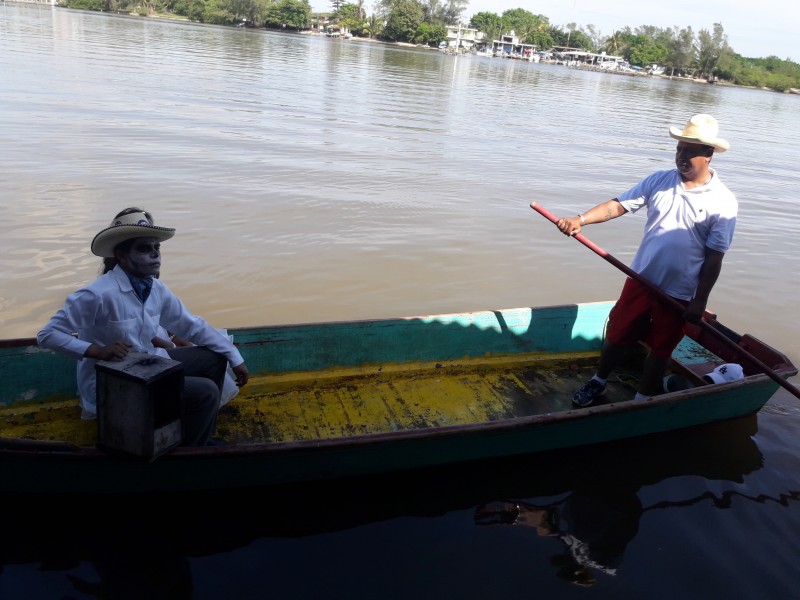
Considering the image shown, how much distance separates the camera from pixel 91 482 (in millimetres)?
3434

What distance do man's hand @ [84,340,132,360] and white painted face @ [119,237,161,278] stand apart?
1.22 feet

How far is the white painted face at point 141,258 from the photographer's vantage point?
320 cm

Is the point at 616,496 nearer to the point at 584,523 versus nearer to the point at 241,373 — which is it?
the point at 584,523

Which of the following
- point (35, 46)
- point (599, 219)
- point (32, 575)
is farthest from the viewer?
point (35, 46)

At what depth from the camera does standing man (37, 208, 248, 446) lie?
10.1ft

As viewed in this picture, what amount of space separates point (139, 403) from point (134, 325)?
0.51m

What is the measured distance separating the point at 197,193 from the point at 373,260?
332 centimetres

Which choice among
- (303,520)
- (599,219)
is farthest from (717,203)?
(303,520)

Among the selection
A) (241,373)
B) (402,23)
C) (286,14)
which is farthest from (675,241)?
(286,14)

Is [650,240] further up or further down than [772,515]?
further up

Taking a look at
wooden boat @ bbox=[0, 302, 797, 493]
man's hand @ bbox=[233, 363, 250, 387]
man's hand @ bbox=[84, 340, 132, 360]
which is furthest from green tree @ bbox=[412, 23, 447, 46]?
man's hand @ bbox=[84, 340, 132, 360]

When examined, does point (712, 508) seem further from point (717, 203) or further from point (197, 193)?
point (197, 193)

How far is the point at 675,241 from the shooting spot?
404 cm

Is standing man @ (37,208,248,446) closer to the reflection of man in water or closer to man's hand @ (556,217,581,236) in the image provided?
the reflection of man in water
